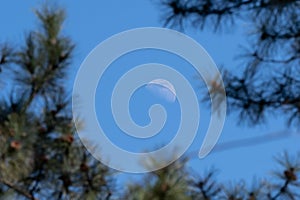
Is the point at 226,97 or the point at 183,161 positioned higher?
the point at 226,97

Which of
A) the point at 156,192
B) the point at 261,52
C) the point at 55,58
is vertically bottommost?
the point at 156,192

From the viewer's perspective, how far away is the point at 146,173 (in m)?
2.21

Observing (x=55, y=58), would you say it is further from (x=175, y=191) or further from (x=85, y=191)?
(x=175, y=191)

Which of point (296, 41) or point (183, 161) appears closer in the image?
point (183, 161)

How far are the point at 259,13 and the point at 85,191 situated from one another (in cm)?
65

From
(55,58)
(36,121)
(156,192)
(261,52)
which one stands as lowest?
(156,192)

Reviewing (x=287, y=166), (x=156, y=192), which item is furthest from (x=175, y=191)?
(x=287, y=166)

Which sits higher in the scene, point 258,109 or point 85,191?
point 258,109

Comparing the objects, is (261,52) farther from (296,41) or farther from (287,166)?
(287,166)

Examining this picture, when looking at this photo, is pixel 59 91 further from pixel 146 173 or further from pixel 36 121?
pixel 146 173

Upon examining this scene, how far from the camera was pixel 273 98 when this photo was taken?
2527 mm

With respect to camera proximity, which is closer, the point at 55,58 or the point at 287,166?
the point at 287,166

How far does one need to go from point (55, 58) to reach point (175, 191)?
22.2 inches

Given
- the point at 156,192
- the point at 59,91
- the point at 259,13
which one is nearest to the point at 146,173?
the point at 156,192
